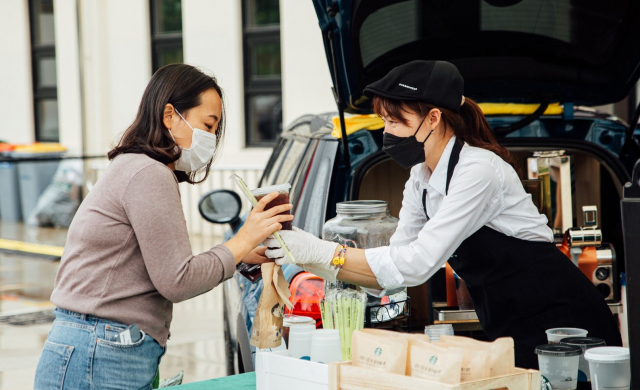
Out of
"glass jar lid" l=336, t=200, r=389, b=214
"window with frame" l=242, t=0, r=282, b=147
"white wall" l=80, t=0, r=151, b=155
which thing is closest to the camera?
"glass jar lid" l=336, t=200, r=389, b=214

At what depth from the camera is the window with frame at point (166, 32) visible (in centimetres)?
1366

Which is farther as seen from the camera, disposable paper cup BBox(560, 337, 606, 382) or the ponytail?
the ponytail

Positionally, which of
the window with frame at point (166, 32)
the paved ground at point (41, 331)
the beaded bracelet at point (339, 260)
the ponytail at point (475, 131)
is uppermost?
the window with frame at point (166, 32)

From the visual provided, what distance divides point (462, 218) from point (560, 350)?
1.84 ft

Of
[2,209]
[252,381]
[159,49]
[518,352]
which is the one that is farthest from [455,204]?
[2,209]

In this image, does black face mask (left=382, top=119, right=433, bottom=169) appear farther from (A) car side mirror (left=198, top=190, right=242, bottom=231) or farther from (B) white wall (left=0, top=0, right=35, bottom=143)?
(B) white wall (left=0, top=0, right=35, bottom=143)

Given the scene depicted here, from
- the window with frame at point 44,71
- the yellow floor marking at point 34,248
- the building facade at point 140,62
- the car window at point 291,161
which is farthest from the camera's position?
the window with frame at point 44,71

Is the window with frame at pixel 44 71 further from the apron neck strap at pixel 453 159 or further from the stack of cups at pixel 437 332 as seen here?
the stack of cups at pixel 437 332

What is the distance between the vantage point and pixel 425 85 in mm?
2584

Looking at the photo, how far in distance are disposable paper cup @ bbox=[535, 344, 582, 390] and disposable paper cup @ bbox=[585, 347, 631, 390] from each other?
2.8 inches

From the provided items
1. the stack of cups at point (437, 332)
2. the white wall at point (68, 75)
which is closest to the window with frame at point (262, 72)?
the white wall at point (68, 75)

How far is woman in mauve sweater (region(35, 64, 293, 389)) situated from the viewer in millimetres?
2193

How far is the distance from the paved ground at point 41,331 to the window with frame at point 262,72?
4041 millimetres

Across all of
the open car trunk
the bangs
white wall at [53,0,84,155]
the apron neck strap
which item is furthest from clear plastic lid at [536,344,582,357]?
white wall at [53,0,84,155]
